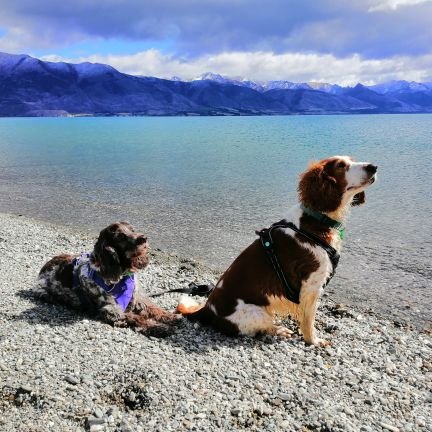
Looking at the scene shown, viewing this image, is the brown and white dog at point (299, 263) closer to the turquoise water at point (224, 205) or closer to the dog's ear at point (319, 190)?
the dog's ear at point (319, 190)

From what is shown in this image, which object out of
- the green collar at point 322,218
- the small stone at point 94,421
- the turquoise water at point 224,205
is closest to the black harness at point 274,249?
the green collar at point 322,218

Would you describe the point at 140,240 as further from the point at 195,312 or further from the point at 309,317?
the point at 309,317

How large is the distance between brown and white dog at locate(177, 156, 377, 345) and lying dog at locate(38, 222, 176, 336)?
126 cm

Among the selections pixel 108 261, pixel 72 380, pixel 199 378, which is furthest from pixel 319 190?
pixel 72 380

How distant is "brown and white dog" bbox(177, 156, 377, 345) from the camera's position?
277 inches

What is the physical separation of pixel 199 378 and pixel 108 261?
2.42 metres

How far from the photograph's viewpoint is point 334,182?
6.98 m

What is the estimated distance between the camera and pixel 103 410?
5.36 m

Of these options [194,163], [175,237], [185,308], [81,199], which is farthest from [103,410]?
[194,163]

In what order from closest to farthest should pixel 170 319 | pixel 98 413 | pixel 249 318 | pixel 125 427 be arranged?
pixel 125 427
pixel 98 413
pixel 249 318
pixel 170 319

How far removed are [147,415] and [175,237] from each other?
11.9 m

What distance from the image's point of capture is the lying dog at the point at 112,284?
771 cm

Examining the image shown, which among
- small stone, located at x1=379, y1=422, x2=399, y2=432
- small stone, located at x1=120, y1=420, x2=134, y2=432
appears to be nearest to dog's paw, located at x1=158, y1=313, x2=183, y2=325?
small stone, located at x1=120, y1=420, x2=134, y2=432

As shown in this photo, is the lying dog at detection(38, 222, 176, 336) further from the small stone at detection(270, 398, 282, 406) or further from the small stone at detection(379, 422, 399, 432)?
the small stone at detection(379, 422, 399, 432)
